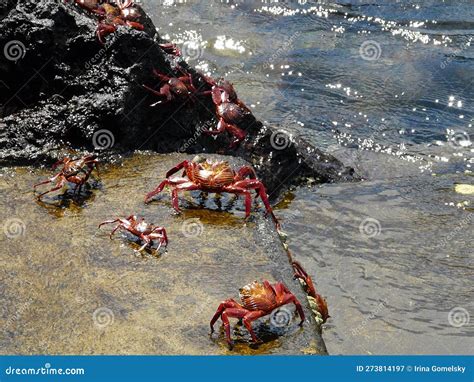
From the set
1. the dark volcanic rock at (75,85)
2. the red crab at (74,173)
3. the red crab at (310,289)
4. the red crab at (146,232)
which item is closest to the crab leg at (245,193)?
the red crab at (310,289)

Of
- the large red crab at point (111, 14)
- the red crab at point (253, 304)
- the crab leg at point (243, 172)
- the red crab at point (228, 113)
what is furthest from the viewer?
the red crab at point (228, 113)

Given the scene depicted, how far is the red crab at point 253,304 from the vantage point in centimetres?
434

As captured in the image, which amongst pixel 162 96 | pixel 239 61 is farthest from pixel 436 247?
pixel 239 61

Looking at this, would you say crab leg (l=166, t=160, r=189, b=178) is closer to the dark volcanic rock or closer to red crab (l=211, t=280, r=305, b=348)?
the dark volcanic rock

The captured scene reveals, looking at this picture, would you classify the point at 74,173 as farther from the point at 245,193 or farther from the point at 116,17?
the point at 116,17

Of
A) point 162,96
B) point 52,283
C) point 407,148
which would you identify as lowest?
point 407,148

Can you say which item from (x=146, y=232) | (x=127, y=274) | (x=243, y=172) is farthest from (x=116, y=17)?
(x=127, y=274)

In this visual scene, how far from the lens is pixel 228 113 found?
734cm

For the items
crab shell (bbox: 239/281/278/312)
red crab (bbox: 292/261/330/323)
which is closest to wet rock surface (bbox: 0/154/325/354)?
crab shell (bbox: 239/281/278/312)

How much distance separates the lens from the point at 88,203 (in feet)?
19.5

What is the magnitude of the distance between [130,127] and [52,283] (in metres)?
2.34

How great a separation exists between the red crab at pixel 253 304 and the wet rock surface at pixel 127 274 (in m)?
0.13

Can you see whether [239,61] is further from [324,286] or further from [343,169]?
[324,286]

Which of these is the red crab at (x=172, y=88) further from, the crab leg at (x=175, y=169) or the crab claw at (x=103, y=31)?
the crab leg at (x=175, y=169)
